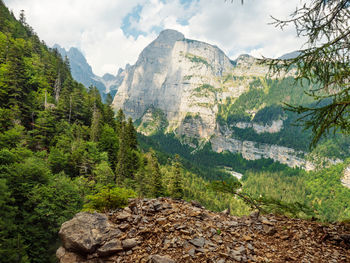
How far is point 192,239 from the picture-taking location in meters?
5.62

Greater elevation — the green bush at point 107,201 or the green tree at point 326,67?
the green tree at point 326,67

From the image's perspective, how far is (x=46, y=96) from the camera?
31.4 m

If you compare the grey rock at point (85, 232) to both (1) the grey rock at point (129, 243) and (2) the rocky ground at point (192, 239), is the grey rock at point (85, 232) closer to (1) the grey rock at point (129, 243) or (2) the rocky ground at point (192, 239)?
(2) the rocky ground at point (192, 239)

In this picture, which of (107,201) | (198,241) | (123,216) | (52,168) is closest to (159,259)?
(198,241)

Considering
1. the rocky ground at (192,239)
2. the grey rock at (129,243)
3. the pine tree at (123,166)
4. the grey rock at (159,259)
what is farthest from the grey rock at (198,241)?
the pine tree at (123,166)

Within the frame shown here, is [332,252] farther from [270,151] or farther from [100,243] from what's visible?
[270,151]

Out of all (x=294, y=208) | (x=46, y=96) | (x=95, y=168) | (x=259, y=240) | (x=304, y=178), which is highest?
(x=46, y=96)

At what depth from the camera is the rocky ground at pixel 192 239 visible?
5.12 meters

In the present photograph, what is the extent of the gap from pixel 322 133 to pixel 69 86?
46709 mm

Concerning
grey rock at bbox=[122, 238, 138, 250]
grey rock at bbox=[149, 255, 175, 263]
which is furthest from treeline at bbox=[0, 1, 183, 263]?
grey rock at bbox=[149, 255, 175, 263]

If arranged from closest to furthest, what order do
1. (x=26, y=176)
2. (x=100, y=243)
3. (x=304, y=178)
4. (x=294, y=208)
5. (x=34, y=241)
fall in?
1. (x=100, y=243)
2. (x=294, y=208)
3. (x=34, y=241)
4. (x=26, y=176)
5. (x=304, y=178)

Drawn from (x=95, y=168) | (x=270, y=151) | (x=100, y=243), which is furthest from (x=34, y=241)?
(x=270, y=151)

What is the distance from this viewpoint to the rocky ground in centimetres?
512

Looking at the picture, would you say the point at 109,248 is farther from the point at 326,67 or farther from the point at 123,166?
the point at 123,166
